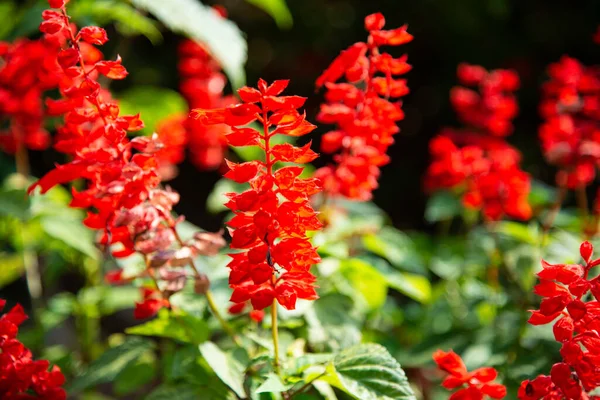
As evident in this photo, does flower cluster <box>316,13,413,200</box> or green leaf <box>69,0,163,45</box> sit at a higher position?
green leaf <box>69,0,163,45</box>

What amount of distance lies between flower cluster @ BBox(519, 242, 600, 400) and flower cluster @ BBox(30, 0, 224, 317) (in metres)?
0.46

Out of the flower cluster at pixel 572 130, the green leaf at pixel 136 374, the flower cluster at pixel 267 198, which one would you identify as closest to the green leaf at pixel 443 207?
the flower cluster at pixel 572 130

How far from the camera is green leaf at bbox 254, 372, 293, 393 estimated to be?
2.62 ft

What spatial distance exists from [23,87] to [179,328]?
2.47 feet

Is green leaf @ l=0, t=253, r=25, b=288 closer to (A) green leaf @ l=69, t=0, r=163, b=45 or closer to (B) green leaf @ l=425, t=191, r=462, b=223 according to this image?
(A) green leaf @ l=69, t=0, r=163, b=45

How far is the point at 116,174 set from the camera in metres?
0.84

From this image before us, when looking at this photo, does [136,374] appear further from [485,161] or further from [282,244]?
[485,161]

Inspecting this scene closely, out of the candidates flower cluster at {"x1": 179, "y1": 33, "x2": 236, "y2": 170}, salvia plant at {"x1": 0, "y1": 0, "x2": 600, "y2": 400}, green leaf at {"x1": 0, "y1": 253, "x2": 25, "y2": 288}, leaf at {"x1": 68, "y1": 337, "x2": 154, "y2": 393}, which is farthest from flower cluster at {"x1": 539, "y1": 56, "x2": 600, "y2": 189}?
green leaf at {"x1": 0, "y1": 253, "x2": 25, "y2": 288}

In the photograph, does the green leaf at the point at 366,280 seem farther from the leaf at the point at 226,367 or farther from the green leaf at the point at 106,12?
the green leaf at the point at 106,12

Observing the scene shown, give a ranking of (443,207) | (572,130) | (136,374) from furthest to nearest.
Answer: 1. (443,207)
2. (572,130)
3. (136,374)

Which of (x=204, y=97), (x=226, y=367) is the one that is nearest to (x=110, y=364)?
(x=226, y=367)

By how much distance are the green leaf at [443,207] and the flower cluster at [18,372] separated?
1017 millimetres

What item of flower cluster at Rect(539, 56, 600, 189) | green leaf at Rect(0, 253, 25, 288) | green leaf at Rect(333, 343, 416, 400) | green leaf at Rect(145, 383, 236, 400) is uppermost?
flower cluster at Rect(539, 56, 600, 189)

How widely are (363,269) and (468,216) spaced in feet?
2.17
